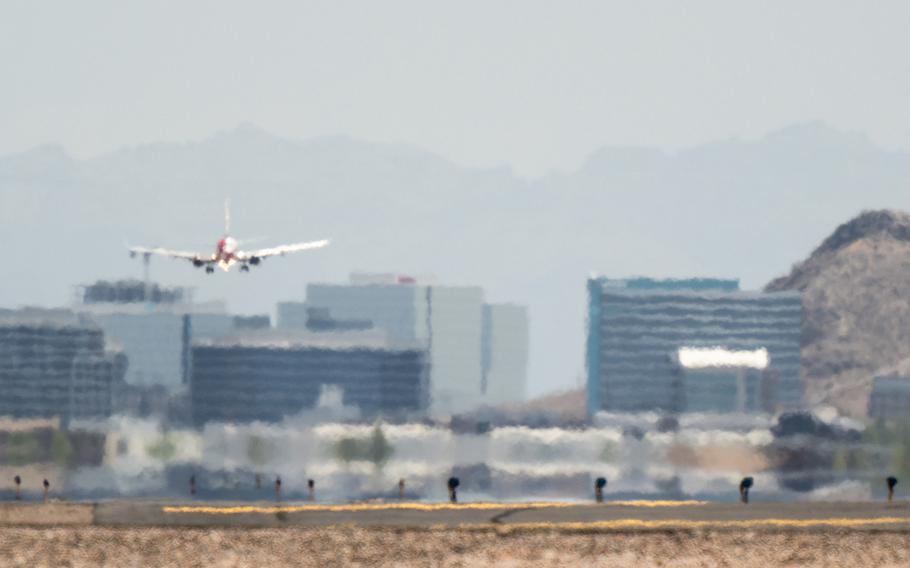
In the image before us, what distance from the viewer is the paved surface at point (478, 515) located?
6159 centimetres

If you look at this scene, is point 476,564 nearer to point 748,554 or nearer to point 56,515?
point 748,554

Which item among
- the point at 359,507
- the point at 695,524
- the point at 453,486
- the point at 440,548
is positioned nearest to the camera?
the point at 440,548

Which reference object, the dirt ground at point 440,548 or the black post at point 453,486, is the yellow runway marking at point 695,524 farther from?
the black post at point 453,486

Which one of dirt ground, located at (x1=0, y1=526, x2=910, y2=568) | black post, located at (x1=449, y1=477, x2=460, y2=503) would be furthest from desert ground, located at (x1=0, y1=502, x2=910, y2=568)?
black post, located at (x1=449, y1=477, x2=460, y2=503)

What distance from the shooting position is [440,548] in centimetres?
5722

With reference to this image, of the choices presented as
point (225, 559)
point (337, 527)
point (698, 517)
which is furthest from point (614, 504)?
point (225, 559)

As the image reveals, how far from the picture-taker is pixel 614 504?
6875cm

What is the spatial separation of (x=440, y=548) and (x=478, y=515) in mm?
7354

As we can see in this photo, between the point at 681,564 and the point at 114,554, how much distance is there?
1397 centimetres

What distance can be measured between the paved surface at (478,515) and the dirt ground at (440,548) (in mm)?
1697

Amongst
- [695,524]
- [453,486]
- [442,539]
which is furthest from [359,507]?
[695,524]

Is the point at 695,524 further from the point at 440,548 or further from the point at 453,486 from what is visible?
the point at 453,486

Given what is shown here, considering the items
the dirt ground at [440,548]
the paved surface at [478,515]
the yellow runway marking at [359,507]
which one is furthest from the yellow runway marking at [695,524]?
the yellow runway marking at [359,507]

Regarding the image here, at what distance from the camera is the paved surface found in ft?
202
